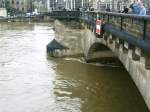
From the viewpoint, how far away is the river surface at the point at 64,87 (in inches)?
791

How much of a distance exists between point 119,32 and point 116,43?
5.41 ft

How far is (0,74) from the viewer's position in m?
29.5

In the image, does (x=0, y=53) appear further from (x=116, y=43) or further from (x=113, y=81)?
(x=116, y=43)

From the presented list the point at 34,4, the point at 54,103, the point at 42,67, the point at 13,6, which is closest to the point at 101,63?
the point at 42,67

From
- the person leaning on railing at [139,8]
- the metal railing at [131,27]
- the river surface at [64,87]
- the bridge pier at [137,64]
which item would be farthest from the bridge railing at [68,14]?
the person leaning on railing at [139,8]

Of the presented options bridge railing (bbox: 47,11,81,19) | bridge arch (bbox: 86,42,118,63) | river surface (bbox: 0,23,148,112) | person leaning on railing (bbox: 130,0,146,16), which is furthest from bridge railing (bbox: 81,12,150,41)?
bridge railing (bbox: 47,11,81,19)

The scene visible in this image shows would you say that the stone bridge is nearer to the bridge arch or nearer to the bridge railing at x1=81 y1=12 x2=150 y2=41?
the bridge railing at x1=81 y1=12 x2=150 y2=41

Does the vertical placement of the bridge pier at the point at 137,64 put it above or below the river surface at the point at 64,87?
above

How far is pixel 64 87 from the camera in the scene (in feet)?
82.0

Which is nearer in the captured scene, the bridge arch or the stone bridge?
the stone bridge

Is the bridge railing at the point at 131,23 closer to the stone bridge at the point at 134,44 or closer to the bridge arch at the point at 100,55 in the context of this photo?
the stone bridge at the point at 134,44

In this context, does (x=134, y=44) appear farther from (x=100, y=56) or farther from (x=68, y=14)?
(x=68, y=14)

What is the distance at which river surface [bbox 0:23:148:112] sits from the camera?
20.1 meters

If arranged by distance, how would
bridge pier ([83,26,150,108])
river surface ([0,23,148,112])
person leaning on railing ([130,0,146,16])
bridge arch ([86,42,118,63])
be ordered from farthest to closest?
bridge arch ([86,42,118,63])
river surface ([0,23,148,112])
person leaning on railing ([130,0,146,16])
bridge pier ([83,26,150,108])
